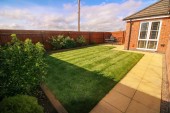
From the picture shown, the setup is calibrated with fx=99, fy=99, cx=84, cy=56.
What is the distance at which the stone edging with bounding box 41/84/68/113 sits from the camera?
7.74ft

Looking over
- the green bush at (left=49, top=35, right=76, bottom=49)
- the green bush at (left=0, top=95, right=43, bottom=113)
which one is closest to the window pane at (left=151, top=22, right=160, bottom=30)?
the green bush at (left=49, top=35, right=76, bottom=49)

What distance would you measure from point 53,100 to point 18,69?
1199 mm

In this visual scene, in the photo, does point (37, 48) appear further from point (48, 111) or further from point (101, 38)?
point (101, 38)

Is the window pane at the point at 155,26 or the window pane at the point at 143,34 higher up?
the window pane at the point at 155,26

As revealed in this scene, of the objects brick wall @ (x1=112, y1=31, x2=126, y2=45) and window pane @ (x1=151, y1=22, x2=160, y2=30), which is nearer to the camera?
window pane @ (x1=151, y1=22, x2=160, y2=30)

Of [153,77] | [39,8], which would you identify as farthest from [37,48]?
[39,8]

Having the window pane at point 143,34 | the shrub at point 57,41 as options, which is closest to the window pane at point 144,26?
the window pane at point 143,34

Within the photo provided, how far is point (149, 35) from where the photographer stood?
8.59 m

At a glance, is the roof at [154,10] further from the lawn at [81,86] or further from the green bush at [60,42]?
the lawn at [81,86]

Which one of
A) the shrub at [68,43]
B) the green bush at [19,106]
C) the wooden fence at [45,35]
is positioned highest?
the wooden fence at [45,35]

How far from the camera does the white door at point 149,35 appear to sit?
8.25 metres

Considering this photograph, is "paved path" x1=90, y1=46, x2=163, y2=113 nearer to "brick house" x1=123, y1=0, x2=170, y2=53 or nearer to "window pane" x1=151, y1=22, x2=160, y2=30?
"brick house" x1=123, y1=0, x2=170, y2=53

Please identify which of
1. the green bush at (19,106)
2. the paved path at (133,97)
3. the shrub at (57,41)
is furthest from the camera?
the shrub at (57,41)

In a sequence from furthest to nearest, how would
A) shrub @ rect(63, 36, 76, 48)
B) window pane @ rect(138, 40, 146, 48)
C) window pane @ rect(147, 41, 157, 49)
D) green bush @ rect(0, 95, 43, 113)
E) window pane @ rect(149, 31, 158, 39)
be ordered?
shrub @ rect(63, 36, 76, 48) < window pane @ rect(138, 40, 146, 48) < window pane @ rect(147, 41, 157, 49) < window pane @ rect(149, 31, 158, 39) < green bush @ rect(0, 95, 43, 113)
